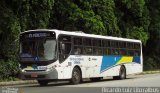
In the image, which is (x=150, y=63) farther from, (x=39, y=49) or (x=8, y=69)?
(x=39, y=49)

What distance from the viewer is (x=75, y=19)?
3841 centimetres

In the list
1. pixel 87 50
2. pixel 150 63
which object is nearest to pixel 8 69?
pixel 87 50

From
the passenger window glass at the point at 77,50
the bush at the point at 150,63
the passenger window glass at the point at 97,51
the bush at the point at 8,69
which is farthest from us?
the bush at the point at 150,63

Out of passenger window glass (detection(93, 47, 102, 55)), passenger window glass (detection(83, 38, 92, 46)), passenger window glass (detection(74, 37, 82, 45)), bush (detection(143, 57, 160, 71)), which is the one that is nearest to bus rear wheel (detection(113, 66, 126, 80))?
passenger window glass (detection(93, 47, 102, 55))

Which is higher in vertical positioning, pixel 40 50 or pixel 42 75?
pixel 40 50

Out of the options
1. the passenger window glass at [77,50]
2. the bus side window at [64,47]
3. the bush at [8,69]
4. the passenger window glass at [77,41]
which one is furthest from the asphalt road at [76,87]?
the bush at [8,69]

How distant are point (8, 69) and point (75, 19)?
809 cm

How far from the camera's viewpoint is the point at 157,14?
5503 centimetres

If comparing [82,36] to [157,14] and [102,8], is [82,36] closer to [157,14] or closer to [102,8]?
[102,8]

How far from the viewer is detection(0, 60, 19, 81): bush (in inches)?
1286

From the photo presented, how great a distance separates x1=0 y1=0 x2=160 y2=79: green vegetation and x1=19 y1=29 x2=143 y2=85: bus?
6244mm

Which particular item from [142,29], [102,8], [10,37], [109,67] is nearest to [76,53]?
[109,67]

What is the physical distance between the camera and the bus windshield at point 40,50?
25312mm

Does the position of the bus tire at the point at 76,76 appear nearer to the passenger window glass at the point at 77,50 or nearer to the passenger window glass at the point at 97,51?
the passenger window glass at the point at 77,50
